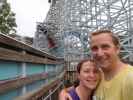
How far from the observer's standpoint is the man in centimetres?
202

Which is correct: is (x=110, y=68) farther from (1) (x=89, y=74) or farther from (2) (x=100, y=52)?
(1) (x=89, y=74)

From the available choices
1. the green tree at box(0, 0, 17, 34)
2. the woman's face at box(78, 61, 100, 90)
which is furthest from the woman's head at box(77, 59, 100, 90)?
the green tree at box(0, 0, 17, 34)

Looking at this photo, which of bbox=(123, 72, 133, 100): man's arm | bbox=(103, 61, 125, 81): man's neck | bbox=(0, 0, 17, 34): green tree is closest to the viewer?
bbox=(123, 72, 133, 100): man's arm

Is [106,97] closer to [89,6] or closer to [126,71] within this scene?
[126,71]

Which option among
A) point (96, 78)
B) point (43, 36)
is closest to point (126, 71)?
point (96, 78)

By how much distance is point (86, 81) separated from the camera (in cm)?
264

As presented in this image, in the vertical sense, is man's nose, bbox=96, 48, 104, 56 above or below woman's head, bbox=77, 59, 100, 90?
above

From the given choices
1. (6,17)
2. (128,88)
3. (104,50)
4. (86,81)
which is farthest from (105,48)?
(6,17)

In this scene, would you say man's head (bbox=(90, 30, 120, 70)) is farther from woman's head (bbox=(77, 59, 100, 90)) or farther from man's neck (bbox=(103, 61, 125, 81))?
woman's head (bbox=(77, 59, 100, 90))

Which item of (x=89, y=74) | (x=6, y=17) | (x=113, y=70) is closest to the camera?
(x=113, y=70)

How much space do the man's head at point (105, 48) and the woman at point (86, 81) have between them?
315 millimetres

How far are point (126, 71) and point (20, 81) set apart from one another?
1557 millimetres

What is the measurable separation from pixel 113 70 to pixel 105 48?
143mm

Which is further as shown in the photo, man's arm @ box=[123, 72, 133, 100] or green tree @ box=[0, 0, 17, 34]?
green tree @ box=[0, 0, 17, 34]
